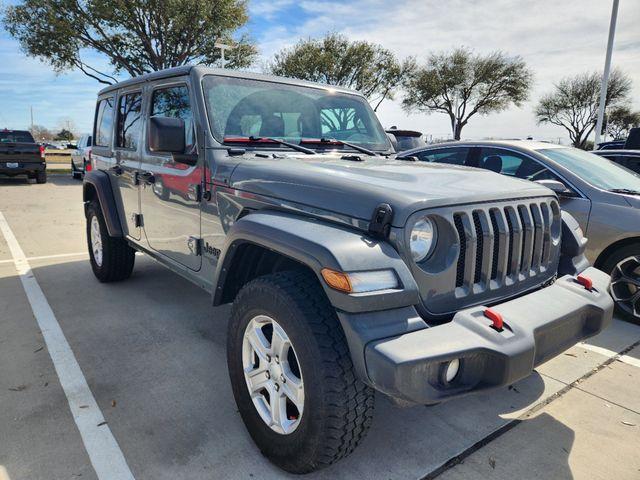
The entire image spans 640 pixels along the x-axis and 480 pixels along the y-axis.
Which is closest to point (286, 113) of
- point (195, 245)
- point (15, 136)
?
point (195, 245)

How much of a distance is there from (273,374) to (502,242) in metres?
1.26

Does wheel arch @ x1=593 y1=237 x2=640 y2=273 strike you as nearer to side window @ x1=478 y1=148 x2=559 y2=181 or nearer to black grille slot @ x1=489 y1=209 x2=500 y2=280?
side window @ x1=478 y1=148 x2=559 y2=181

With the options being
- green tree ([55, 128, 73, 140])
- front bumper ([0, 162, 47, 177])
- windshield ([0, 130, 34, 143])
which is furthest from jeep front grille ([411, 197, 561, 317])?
green tree ([55, 128, 73, 140])

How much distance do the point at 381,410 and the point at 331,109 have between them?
7.32ft

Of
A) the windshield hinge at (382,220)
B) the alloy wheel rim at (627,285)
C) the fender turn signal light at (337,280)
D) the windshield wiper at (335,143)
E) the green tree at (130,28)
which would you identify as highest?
the green tree at (130,28)

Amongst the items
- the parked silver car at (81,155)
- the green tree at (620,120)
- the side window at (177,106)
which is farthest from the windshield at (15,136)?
the green tree at (620,120)

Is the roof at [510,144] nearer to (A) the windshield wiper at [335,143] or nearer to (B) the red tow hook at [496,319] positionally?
(A) the windshield wiper at [335,143]

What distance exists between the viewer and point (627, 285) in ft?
13.9

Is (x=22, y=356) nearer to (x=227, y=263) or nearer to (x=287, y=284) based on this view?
(x=227, y=263)

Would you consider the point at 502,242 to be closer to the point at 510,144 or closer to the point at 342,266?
the point at 342,266

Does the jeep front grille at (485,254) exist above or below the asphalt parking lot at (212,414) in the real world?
Result: above

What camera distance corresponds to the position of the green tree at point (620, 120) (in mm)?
37062

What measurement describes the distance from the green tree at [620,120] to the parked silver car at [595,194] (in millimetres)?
38227

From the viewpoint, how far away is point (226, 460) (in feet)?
7.39
